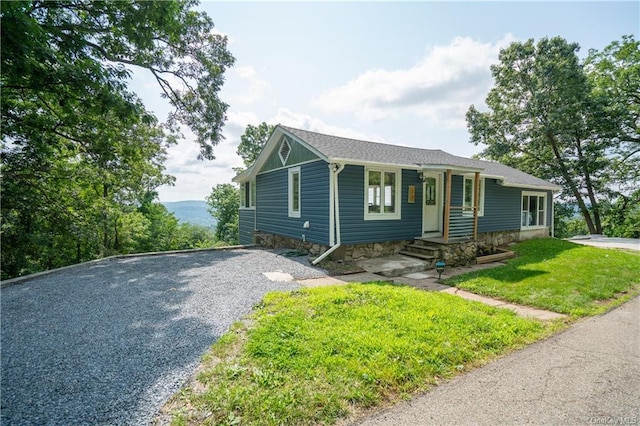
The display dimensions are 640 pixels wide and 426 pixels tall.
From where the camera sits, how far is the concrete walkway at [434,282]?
4.79 m

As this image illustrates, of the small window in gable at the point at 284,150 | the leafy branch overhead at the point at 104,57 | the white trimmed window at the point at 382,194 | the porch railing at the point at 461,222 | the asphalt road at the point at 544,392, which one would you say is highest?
the leafy branch overhead at the point at 104,57

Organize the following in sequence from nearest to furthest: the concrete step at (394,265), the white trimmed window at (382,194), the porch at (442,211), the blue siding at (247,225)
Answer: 1. the concrete step at (394,265)
2. the white trimmed window at (382,194)
3. the porch at (442,211)
4. the blue siding at (247,225)

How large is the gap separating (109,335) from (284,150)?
820 centimetres

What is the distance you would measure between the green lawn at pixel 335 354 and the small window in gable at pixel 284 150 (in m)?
6.65

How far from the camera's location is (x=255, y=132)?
29.5 metres

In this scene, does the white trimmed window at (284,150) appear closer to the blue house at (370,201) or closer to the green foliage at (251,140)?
the blue house at (370,201)

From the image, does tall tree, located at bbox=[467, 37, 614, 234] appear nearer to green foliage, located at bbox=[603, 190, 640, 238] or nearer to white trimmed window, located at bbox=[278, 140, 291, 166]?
green foliage, located at bbox=[603, 190, 640, 238]

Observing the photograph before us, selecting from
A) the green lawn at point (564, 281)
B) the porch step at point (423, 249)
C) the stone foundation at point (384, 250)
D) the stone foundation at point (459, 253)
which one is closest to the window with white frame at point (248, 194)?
the stone foundation at point (384, 250)

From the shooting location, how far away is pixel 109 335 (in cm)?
→ 356

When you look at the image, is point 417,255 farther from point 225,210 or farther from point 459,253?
point 225,210

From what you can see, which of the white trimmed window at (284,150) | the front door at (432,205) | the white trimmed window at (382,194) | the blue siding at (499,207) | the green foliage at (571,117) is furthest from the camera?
the green foliage at (571,117)

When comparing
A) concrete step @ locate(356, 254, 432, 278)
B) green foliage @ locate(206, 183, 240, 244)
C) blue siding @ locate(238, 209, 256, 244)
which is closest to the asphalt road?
concrete step @ locate(356, 254, 432, 278)

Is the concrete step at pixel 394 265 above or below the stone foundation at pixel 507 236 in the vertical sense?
below

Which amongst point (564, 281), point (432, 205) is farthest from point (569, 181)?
point (564, 281)
